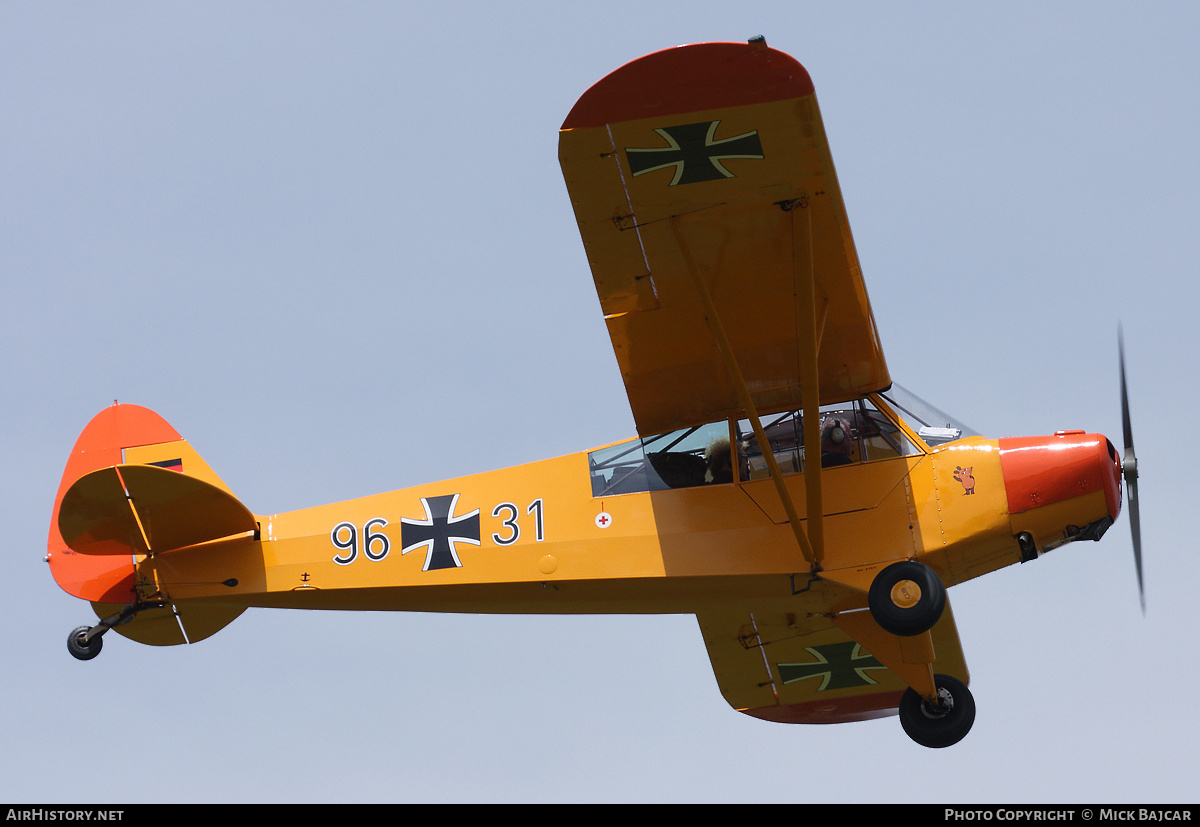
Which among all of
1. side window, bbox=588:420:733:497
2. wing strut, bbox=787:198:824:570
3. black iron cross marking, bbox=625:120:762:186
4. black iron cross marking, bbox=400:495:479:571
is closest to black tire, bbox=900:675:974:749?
wing strut, bbox=787:198:824:570

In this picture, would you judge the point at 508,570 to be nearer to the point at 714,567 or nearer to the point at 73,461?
the point at 714,567

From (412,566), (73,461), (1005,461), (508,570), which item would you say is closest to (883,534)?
(1005,461)

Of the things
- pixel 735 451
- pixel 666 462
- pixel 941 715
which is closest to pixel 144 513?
pixel 666 462

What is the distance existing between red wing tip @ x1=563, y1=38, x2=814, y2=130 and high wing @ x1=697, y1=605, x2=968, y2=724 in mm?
4750

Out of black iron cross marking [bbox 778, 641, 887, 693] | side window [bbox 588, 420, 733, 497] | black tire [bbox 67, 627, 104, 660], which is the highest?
side window [bbox 588, 420, 733, 497]

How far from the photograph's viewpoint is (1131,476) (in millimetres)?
9492

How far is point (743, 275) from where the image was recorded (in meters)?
8.69

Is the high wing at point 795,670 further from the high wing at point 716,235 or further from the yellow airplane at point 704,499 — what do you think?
the high wing at point 716,235

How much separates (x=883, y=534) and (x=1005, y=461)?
0.94 metres

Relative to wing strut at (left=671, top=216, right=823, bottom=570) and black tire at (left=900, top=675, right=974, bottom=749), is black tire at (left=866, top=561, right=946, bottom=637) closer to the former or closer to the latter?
A: wing strut at (left=671, top=216, right=823, bottom=570)

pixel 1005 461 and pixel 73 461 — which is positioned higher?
pixel 73 461

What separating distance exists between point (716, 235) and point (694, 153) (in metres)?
0.72

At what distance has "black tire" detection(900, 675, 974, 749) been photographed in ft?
32.7

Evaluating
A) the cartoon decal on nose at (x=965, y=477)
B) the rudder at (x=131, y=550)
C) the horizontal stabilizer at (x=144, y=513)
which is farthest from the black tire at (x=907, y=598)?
the rudder at (x=131, y=550)
